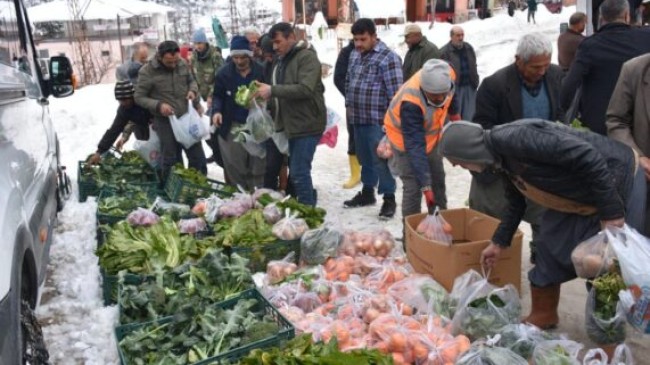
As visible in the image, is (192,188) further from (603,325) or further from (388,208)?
(603,325)

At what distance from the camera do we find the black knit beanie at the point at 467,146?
3.28 m

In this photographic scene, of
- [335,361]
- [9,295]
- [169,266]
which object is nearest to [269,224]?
[169,266]

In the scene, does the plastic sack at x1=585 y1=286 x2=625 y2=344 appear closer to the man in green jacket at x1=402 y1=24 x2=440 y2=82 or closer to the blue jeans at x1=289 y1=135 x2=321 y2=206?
the blue jeans at x1=289 y1=135 x2=321 y2=206

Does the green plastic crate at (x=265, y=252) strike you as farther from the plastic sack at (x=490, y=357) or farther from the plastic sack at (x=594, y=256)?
the plastic sack at (x=594, y=256)

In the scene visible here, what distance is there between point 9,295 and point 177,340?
1.01 m

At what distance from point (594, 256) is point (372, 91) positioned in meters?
3.58

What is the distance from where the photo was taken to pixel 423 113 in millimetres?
4789

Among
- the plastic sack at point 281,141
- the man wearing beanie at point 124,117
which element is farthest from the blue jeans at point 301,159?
the man wearing beanie at point 124,117

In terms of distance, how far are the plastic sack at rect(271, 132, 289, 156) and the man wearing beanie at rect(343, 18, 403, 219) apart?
30.6 inches

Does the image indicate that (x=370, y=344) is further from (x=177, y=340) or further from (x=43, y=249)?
(x=43, y=249)

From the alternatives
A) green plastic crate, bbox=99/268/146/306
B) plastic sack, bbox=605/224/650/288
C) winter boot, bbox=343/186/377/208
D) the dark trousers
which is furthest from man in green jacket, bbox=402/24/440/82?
plastic sack, bbox=605/224/650/288

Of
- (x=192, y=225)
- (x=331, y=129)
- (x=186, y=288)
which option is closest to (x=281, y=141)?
(x=331, y=129)

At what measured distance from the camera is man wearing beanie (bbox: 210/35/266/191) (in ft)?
22.0

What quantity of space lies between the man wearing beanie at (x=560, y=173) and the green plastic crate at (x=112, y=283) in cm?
222
